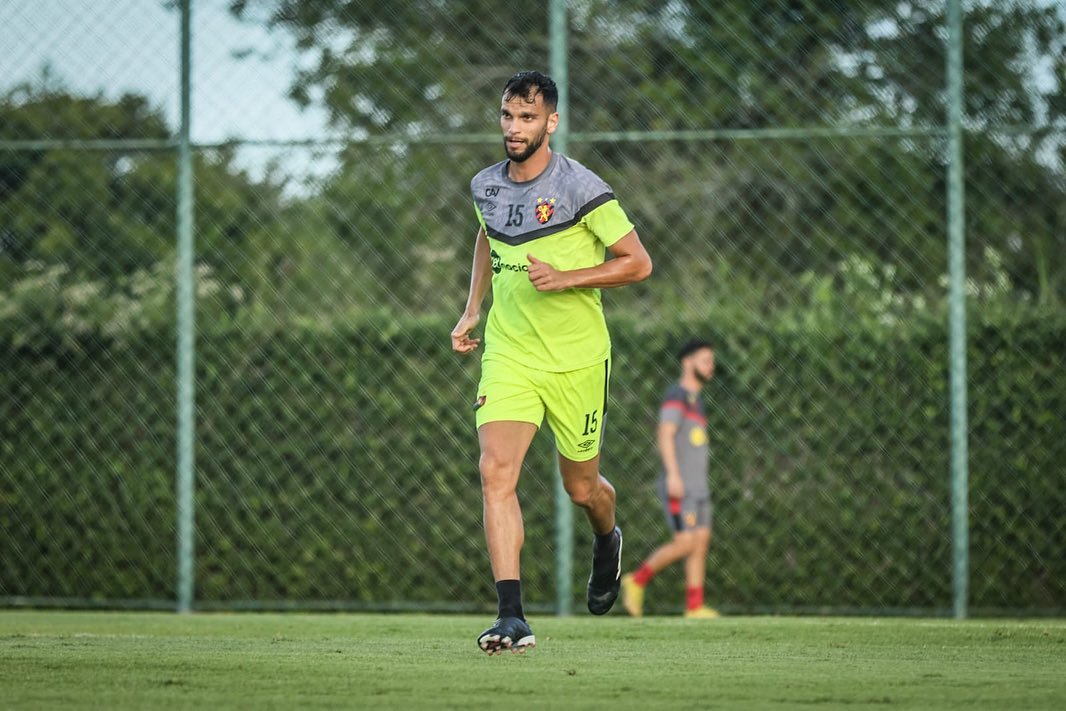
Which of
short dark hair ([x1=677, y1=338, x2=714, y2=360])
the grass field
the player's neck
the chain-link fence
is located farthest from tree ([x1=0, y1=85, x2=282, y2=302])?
the player's neck

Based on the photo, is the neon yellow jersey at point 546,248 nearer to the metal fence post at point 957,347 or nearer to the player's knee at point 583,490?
the player's knee at point 583,490

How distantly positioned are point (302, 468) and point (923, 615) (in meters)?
3.85

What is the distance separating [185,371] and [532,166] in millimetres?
4408

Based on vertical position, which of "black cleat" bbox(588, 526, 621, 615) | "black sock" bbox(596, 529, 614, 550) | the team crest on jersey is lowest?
"black cleat" bbox(588, 526, 621, 615)

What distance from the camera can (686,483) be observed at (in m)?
9.02

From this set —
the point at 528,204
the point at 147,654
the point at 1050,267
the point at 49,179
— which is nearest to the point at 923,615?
A: the point at 1050,267

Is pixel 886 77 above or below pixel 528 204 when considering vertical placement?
above

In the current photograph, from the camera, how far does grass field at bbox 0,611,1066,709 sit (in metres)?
3.84

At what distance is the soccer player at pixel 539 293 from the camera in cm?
517

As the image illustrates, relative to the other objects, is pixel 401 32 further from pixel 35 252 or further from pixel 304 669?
pixel 304 669

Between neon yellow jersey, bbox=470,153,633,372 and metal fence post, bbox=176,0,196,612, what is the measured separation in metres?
4.13

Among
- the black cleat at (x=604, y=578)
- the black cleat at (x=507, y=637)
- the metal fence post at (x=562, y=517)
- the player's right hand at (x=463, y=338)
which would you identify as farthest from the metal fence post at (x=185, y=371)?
the black cleat at (x=507, y=637)

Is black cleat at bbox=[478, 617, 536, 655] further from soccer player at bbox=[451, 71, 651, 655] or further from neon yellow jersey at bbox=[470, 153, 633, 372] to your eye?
neon yellow jersey at bbox=[470, 153, 633, 372]

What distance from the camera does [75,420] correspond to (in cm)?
946
